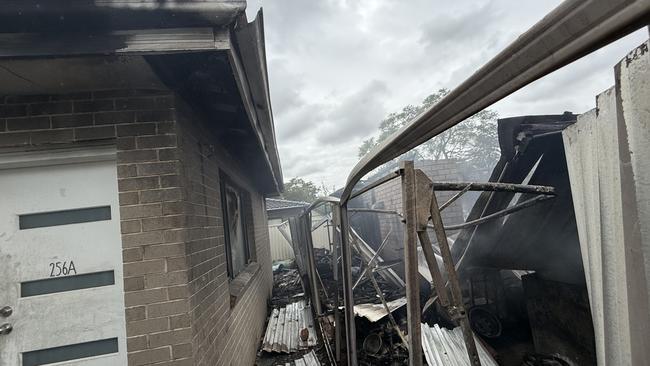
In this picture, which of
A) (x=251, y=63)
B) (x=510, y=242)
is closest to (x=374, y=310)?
(x=510, y=242)

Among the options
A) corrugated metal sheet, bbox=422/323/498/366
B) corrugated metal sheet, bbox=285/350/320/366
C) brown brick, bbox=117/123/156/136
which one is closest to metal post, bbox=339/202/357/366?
corrugated metal sheet, bbox=422/323/498/366

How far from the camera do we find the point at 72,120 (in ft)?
6.74

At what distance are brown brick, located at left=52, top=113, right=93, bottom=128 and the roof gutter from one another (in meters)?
2.13

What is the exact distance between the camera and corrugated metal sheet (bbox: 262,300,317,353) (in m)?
4.72

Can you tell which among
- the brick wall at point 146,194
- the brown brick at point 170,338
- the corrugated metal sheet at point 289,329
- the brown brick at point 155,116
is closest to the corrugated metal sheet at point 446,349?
the corrugated metal sheet at point 289,329

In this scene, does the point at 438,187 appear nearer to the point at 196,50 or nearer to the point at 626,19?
the point at 626,19

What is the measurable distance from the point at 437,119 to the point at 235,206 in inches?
173

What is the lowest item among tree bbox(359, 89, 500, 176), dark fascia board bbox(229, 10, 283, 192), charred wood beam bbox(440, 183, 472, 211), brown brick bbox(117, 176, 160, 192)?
charred wood beam bbox(440, 183, 472, 211)

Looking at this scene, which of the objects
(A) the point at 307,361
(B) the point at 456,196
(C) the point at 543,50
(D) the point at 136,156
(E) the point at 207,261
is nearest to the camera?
(C) the point at 543,50

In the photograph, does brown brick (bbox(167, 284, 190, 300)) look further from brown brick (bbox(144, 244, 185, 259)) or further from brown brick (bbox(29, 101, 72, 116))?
brown brick (bbox(29, 101, 72, 116))

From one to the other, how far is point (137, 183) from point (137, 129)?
14.3 inches

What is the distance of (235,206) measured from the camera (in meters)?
5.05

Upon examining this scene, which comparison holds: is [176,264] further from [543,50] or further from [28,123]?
[543,50]

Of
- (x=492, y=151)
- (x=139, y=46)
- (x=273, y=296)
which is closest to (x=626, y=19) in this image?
(x=139, y=46)
